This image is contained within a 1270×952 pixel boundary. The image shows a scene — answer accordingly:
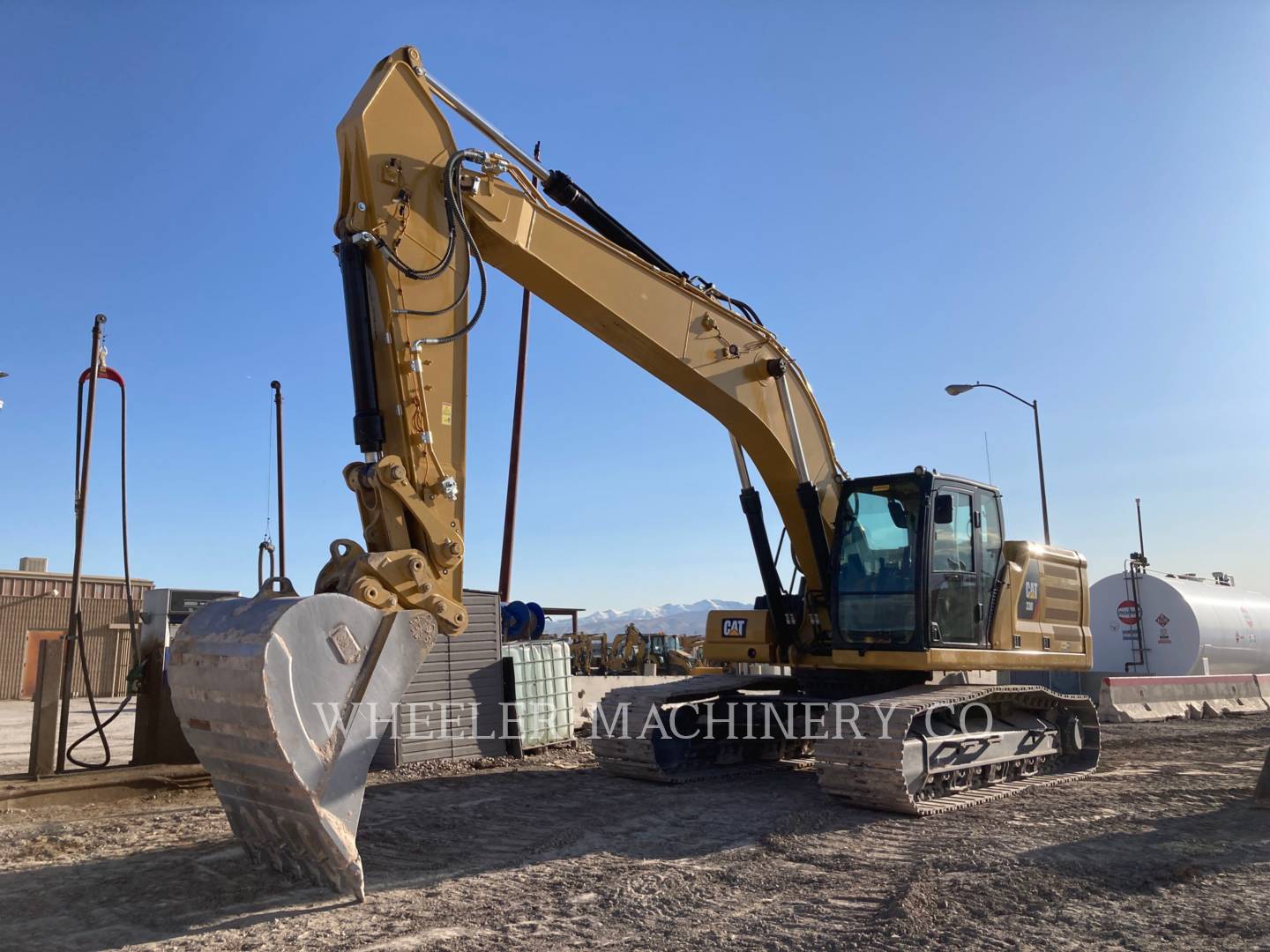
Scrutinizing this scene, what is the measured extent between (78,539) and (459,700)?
477 cm

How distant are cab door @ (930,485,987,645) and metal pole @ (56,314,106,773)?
7668mm

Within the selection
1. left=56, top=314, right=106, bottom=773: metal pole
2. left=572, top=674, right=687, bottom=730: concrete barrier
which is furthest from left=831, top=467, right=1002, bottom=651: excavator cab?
left=56, top=314, right=106, bottom=773: metal pole

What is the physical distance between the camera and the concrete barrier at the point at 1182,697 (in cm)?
1622

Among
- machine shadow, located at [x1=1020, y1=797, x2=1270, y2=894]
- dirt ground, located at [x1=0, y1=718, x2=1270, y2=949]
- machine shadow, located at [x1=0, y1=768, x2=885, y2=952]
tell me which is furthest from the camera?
machine shadow, located at [x1=1020, y1=797, x2=1270, y2=894]

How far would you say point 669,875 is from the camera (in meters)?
6.13

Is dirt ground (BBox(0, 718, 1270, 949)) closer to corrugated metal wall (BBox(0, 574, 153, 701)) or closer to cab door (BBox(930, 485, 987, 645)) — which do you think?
cab door (BBox(930, 485, 987, 645))

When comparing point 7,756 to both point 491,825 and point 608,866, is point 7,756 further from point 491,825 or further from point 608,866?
A: point 608,866

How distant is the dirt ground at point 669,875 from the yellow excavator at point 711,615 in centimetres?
48

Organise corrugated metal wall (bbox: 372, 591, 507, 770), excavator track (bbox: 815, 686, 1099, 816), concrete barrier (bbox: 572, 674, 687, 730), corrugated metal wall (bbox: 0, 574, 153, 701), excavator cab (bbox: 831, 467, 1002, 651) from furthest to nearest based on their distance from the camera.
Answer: corrugated metal wall (bbox: 0, 574, 153, 701), concrete barrier (bbox: 572, 674, 687, 730), corrugated metal wall (bbox: 372, 591, 507, 770), excavator cab (bbox: 831, 467, 1002, 651), excavator track (bbox: 815, 686, 1099, 816)

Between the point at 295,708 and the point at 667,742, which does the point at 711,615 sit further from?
the point at 295,708

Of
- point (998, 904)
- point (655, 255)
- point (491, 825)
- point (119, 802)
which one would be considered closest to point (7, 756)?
point (119, 802)

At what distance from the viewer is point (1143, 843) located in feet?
23.1

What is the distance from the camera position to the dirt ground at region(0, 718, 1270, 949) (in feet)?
16.3

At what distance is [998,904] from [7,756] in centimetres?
1359
